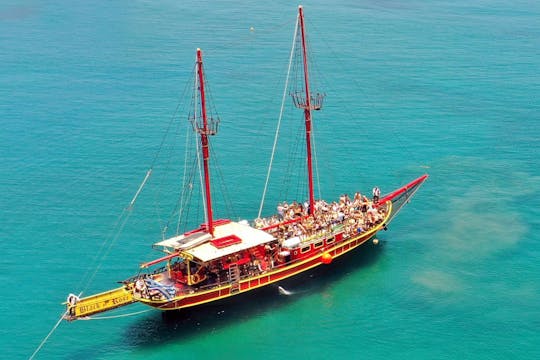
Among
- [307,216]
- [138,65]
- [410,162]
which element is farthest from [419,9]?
[307,216]

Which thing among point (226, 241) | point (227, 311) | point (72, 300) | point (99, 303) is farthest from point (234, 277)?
point (72, 300)

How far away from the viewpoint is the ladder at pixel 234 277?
58.6 metres

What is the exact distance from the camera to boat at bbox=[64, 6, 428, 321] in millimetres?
55812

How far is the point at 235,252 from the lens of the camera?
58500 millimetres

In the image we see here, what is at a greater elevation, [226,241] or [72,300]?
[226,241]

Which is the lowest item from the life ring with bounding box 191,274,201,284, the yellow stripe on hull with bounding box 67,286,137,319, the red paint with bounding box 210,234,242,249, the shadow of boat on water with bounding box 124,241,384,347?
the shadow of boat on water with bounding box 124,241,384,347

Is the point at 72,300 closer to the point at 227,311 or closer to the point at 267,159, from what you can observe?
the point at 227,311

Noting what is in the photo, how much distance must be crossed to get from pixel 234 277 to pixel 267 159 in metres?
30.8

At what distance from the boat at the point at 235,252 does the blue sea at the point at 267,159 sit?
2.54 metres

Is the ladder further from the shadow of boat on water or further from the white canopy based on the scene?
the shadow of boat on water

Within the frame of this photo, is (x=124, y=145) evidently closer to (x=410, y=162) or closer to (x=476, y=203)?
(x=410, y=162)

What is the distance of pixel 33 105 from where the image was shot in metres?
103

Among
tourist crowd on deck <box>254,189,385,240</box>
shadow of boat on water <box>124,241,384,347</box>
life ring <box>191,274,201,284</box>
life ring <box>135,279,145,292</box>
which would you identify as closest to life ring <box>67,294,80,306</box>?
life ring <box>135,279,145,292</box>

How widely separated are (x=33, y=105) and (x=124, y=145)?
62.0 feet
